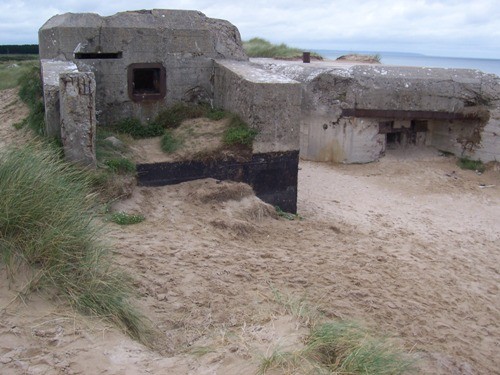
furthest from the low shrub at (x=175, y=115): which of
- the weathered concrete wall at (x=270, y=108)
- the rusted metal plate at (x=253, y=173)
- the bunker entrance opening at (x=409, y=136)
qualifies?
the bunker entrance opening at (x=409, y=136)

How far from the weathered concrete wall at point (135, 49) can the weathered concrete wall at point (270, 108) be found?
34.3 inches

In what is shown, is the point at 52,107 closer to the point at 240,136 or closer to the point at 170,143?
the point at 170,143

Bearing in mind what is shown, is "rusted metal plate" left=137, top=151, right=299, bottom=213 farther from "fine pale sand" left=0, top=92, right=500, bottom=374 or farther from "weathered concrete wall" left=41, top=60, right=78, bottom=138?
"weathered concrete wall" left=41, top=60, right=78, bottom=138

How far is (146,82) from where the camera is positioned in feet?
24.1

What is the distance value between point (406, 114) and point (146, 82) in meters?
4.36

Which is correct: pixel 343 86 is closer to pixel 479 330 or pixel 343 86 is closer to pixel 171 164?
pixel 171 164

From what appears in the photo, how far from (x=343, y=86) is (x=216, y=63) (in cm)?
282

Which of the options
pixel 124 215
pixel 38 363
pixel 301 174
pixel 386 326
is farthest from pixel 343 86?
pixel 38 363

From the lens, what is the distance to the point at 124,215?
5273 millimetres

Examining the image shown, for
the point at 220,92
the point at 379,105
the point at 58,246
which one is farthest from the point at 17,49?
the point at 58,246

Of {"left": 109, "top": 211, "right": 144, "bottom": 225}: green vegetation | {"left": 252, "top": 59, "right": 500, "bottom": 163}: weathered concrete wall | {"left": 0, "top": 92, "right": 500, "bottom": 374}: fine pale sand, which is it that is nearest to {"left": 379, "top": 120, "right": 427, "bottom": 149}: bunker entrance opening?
{"left": 252, "top": 59, "right": 500, "bottom": 163}: weathered concrete wall

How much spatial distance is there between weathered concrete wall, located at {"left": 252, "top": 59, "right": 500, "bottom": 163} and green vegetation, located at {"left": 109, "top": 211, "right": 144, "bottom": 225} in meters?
4.84

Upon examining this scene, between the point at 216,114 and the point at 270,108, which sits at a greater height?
the point at 270,108

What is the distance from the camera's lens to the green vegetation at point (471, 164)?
377 inches
